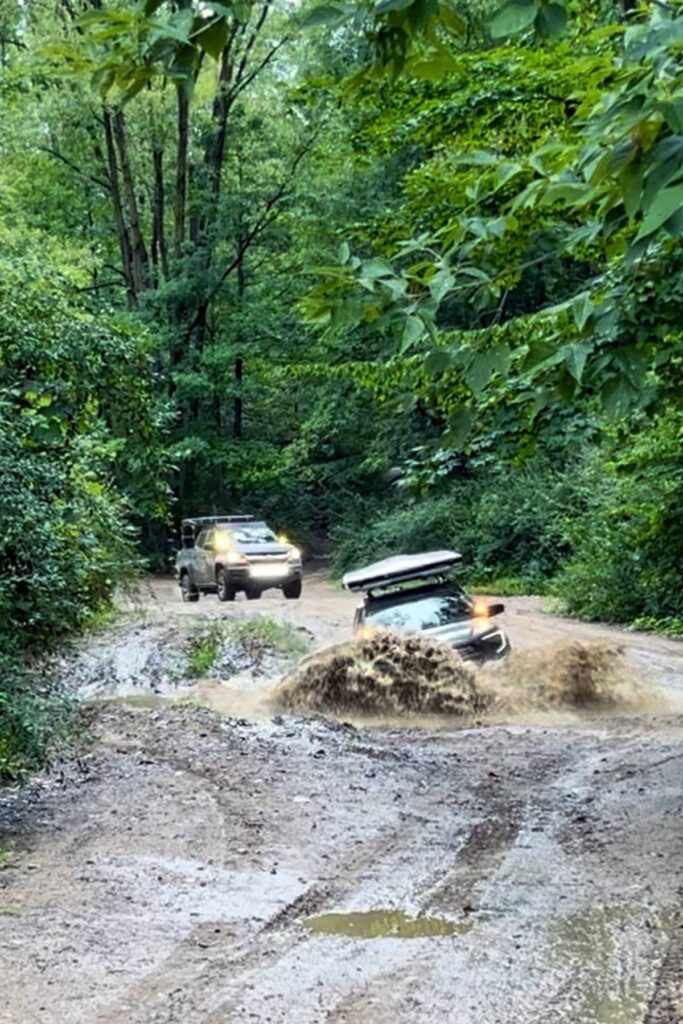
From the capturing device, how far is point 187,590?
2592 cm

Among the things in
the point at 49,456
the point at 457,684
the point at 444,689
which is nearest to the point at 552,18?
the point at 49,456

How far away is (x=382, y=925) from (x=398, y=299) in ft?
12.0

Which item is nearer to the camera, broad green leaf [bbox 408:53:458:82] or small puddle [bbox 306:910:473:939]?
broad green leaf [bbox 408:53:458:82]

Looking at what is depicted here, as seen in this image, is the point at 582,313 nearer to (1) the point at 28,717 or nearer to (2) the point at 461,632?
(1) the point at 28,717

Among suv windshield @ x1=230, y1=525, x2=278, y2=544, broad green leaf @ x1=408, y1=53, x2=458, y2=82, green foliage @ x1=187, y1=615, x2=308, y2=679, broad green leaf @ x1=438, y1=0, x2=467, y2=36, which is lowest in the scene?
green foliage @ x1=187, y1=615, x2=308, y2=679

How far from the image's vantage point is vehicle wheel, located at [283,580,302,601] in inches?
945

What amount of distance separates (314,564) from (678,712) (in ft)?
80.5

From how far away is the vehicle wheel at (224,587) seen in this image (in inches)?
922

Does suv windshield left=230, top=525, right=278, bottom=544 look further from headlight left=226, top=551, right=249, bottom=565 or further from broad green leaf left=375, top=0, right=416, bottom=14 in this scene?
broad green leaf left=375, top=0, right=416, bottom=14

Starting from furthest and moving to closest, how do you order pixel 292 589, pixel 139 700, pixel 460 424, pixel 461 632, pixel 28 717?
1. pixel 292 589
2. pixel 139 700
3. pixel 461 632
4. pixel 28 717
5. pixel 460 424

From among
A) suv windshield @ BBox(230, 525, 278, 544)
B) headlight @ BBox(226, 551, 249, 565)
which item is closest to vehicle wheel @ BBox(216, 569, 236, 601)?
headlight @ BBox(226, 551, 249, 565)

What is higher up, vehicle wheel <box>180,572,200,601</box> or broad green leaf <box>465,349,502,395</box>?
broad green leaf <box>465,349,502,395</box>

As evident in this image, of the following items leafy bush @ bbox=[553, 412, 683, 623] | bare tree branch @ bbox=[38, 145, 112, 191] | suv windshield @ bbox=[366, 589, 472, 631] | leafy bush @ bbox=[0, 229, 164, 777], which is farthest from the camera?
bare tree branch @ bbox=[38, 145, 112, 191]

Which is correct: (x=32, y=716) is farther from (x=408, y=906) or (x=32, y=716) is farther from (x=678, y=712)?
(x=678, y=712)
